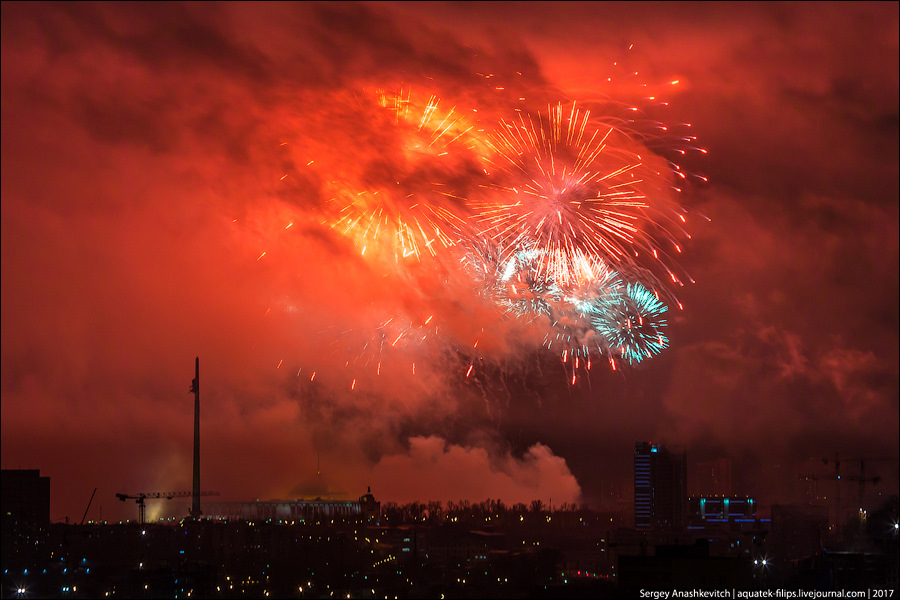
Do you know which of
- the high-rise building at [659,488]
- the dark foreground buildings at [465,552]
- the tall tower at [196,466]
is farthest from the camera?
the tall tower at [196,466]

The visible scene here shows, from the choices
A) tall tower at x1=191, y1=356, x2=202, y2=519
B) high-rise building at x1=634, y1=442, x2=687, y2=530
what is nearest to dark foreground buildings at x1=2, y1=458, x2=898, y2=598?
high-rise building at x1=634, y1=442, x2=687, y2=530

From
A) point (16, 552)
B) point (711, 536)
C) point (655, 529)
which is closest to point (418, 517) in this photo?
point (655, 529)

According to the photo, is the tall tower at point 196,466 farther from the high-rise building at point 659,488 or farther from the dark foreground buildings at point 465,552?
the high-rise building at point 659,488

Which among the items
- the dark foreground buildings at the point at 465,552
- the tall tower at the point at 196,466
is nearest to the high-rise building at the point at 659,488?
the dark foreground buildings at the point at 465,552

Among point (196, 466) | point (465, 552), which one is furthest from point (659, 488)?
point (196, 466)

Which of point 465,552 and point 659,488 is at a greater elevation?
point 659,488

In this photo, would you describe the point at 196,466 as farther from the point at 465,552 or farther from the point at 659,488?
the point at 659,488

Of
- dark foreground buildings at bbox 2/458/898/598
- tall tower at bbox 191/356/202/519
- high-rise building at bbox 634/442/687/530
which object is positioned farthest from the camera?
tall tower at bbox 191/356/202/519

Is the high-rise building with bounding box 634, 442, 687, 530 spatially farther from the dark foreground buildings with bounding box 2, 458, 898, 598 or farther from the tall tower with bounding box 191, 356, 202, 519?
the tall tower with bounding box 191, 356, 202, 519
